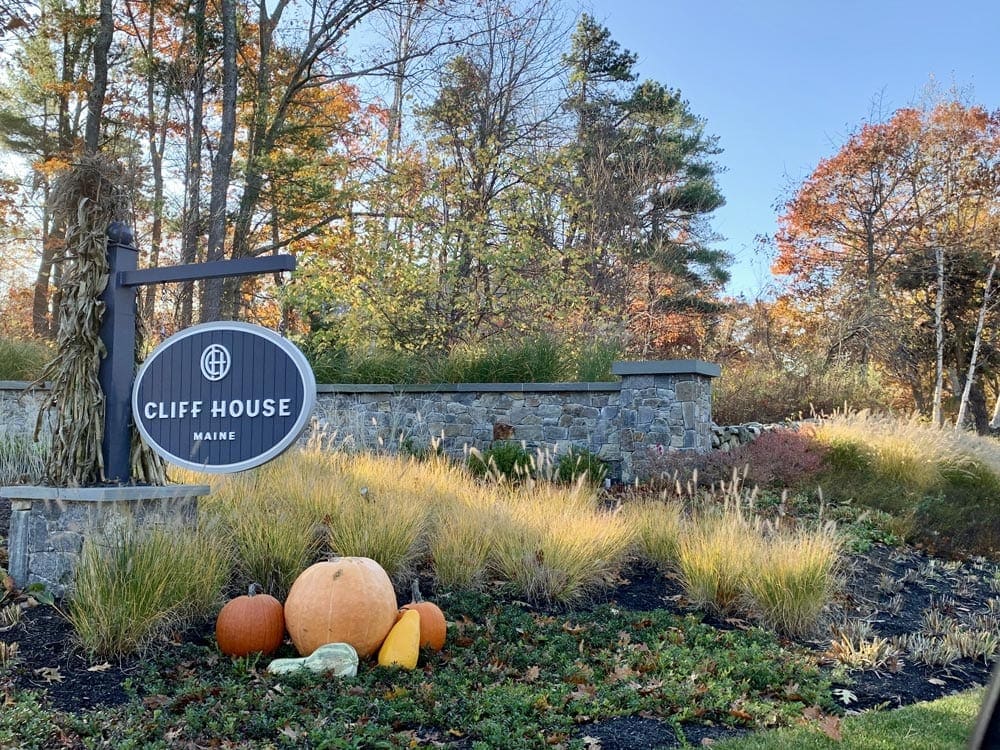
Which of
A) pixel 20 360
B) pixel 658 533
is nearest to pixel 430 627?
pixel 658 533

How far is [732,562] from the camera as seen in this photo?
5789 mm

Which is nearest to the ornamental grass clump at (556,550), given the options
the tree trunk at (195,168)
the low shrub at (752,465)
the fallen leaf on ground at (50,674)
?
the fallen leaf on ground at (50,674)

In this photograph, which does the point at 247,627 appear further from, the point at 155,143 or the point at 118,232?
the point at 155,143

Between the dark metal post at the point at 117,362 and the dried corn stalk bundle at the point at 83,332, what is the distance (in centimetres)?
4

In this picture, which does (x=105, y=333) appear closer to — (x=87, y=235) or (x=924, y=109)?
(x=87, y=235)

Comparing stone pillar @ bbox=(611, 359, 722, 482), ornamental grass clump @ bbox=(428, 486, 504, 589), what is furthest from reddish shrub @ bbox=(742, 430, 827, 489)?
ornamental grass clump @ bbox=(428, 486, 504, 589)

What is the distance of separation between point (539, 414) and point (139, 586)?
7.30 m

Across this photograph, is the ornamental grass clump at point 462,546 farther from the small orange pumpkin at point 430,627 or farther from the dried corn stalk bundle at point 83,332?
the dried corn stalk bundle at point 83,332

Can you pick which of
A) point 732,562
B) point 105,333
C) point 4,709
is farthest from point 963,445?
point 4,709

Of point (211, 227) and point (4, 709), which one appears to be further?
point (211, 227)

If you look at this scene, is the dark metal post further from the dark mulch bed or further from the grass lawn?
the grass lawn

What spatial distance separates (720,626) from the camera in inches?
220

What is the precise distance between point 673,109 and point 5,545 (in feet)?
72.3

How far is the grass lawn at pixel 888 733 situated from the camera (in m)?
3.63
